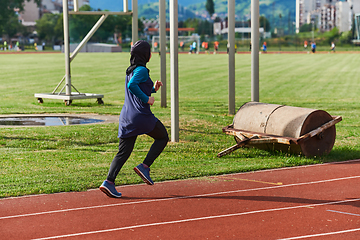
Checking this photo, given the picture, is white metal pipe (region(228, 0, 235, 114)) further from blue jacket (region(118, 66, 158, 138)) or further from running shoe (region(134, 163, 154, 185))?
blue jacket (region(118, 66, 158, 138))

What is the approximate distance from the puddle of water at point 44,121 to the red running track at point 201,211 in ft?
20.0

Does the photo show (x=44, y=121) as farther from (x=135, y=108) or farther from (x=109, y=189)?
(x=135, y=108)

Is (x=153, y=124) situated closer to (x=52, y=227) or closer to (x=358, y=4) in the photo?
(x=52, y=227)

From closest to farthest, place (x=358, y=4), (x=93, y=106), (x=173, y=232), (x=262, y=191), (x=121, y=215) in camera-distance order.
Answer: (x=173, y=232)
(x=121, y=215)
(x=262, y=191)
(x=93, y=106)
(x=358, y=4)

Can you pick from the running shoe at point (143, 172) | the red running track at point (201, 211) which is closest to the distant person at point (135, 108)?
the running shoe at point (143, 172)

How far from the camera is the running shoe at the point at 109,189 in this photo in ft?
20.6

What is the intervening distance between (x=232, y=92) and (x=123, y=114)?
29.0ft

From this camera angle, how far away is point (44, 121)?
42.5ft

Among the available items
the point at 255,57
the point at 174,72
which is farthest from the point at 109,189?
the point at 255,57

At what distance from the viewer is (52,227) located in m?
5.32

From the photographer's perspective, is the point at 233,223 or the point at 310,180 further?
the point at 310,180

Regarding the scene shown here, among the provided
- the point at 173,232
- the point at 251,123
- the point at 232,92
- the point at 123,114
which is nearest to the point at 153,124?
the point at 123,114

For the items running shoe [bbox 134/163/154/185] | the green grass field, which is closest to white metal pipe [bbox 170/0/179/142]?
the green grass field

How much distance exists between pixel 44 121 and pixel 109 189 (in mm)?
7202
